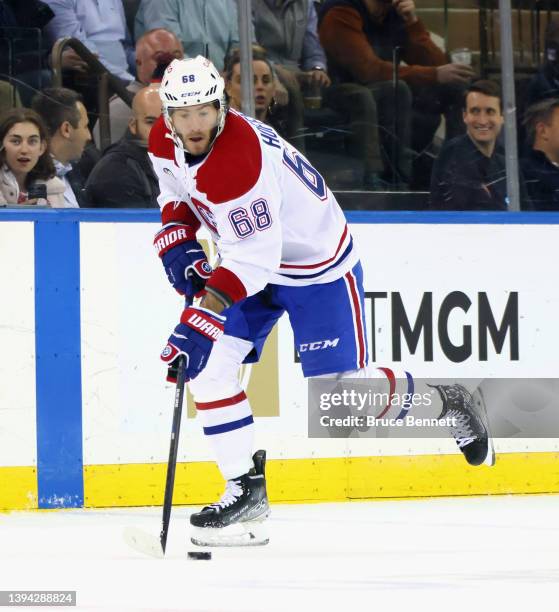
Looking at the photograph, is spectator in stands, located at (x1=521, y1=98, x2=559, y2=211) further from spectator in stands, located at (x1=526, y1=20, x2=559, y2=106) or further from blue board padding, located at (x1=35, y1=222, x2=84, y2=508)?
blue board padding, located at (x1=35, y1=222, x2=84, y2=508)

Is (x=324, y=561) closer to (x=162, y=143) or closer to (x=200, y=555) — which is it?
(x=200, y=555)

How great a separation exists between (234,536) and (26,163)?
1714 millimetres

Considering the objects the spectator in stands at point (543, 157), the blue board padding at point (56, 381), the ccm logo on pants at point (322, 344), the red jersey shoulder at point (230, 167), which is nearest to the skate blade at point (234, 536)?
the ccm logo on pants at point (322, 344)

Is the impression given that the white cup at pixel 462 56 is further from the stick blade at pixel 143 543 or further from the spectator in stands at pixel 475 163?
the stick blade at pixel 143 543

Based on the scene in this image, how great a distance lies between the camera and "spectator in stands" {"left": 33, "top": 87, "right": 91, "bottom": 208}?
4.70 metres

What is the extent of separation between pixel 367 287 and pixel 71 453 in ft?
4.12

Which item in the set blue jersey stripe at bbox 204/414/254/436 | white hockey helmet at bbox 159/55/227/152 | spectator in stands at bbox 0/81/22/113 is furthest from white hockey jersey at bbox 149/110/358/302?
spectator in stands at bbox 0/81/22/113

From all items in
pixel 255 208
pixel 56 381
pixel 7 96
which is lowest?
pixel 56 381

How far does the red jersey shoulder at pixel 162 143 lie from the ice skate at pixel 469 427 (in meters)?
1.17

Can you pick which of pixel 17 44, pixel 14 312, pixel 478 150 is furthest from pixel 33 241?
pixel 478 150

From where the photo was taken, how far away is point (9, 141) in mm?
4629

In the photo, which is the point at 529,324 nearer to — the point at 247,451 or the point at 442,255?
the point at 442,255

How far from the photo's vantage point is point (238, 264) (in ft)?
11.2

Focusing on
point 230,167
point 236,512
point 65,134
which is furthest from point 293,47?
point 236,512
